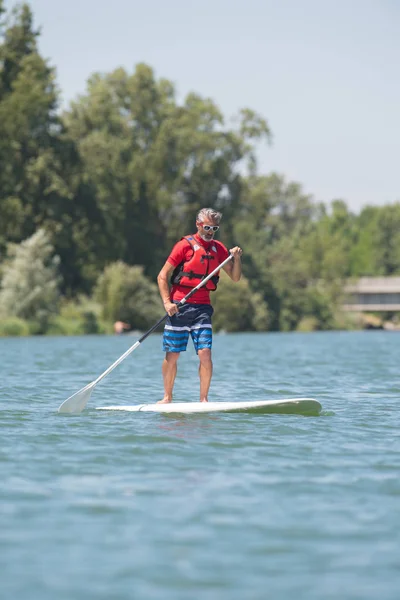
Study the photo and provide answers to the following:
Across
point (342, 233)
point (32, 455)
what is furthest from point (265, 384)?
point (342, 233)

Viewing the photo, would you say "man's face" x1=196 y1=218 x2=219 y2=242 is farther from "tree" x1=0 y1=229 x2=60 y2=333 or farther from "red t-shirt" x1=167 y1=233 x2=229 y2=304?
"tree" x1=0 y1=229 x2=60 y2=333

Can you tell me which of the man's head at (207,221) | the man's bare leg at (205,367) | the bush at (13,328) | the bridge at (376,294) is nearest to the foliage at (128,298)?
the bush at (13,328)

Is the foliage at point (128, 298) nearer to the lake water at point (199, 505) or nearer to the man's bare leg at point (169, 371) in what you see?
the lake water at point (199, 505)

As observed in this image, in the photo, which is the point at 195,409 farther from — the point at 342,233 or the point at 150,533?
the point at 342,233

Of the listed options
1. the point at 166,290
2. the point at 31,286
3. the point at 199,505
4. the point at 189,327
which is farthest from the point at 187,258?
the point at 31,286

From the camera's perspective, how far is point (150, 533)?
661cm

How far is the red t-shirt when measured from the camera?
1277 centimetres

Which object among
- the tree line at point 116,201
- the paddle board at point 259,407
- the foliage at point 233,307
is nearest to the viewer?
the paddle board at point 259,407

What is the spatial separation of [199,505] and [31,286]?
5431cm

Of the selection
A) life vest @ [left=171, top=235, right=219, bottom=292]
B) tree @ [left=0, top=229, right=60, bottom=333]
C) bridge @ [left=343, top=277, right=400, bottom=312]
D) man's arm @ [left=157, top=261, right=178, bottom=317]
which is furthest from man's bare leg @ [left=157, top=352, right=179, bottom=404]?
bridge @ [left=343, top=277, right=400, bottom=312]

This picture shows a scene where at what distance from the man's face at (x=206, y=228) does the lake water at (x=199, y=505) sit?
1905 millimetres

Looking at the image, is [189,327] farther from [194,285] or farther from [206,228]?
[206,228]

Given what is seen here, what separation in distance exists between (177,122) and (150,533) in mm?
78347

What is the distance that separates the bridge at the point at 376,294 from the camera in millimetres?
133625
